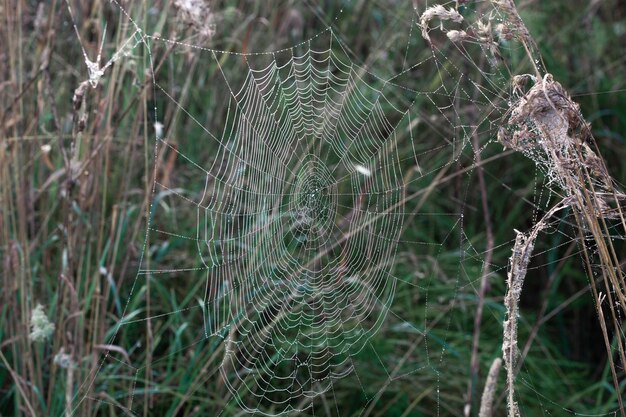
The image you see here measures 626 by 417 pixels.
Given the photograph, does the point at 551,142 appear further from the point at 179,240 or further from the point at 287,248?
the point at 179,240

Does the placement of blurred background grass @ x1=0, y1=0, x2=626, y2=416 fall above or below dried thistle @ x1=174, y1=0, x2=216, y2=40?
below

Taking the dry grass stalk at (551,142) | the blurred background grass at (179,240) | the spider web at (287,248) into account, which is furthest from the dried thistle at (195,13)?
the dry grass stalk at (551,142)

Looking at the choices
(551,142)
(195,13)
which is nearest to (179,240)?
(195,13)

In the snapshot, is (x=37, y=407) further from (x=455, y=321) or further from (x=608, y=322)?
(x=608, y=322)

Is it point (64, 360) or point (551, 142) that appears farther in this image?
point (64, 360)

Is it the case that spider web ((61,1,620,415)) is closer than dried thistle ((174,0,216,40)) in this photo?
No

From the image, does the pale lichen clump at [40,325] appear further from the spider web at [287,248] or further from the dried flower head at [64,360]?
the spider web at [287,248]

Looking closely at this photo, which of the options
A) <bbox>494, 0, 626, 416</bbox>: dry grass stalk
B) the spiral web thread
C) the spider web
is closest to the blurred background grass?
the spider web

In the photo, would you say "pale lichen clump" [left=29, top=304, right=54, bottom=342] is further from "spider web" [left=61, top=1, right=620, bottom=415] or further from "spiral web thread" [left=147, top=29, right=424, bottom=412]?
"spiral web thread" [left=147, top=29, right=424, bottom=412]
